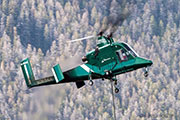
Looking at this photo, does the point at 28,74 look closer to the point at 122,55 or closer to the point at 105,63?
the point at 105,63

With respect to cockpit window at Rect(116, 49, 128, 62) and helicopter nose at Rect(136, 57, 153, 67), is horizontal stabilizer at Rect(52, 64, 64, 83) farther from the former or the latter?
helicopter nose at Rect(136, 57, 153, 67)

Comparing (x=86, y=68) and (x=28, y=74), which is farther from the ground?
(x=28, y=74)

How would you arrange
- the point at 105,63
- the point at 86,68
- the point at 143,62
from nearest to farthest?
the point at 143,62 → the point at 105,63 → the point at 86,68

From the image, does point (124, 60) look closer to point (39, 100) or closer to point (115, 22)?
point (115, 22)

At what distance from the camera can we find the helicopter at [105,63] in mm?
92500

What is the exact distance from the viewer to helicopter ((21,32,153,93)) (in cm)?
9250

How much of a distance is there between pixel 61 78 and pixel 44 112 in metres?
Answer: 14.6

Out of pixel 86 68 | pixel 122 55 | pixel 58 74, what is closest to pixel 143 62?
pixel 122 55

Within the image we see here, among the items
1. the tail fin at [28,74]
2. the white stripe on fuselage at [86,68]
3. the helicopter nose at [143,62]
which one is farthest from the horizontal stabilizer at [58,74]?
the helicopter nose at [143,62]

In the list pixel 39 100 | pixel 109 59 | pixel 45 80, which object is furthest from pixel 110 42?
pixel 39 100

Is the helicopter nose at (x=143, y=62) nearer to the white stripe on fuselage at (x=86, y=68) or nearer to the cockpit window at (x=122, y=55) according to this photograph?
the cockpit window at (x=122, y=55)

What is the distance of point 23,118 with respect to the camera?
112m

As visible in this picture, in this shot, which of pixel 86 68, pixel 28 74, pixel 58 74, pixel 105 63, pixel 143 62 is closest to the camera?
pixel 143 62

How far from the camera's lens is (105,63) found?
93.1 metres
